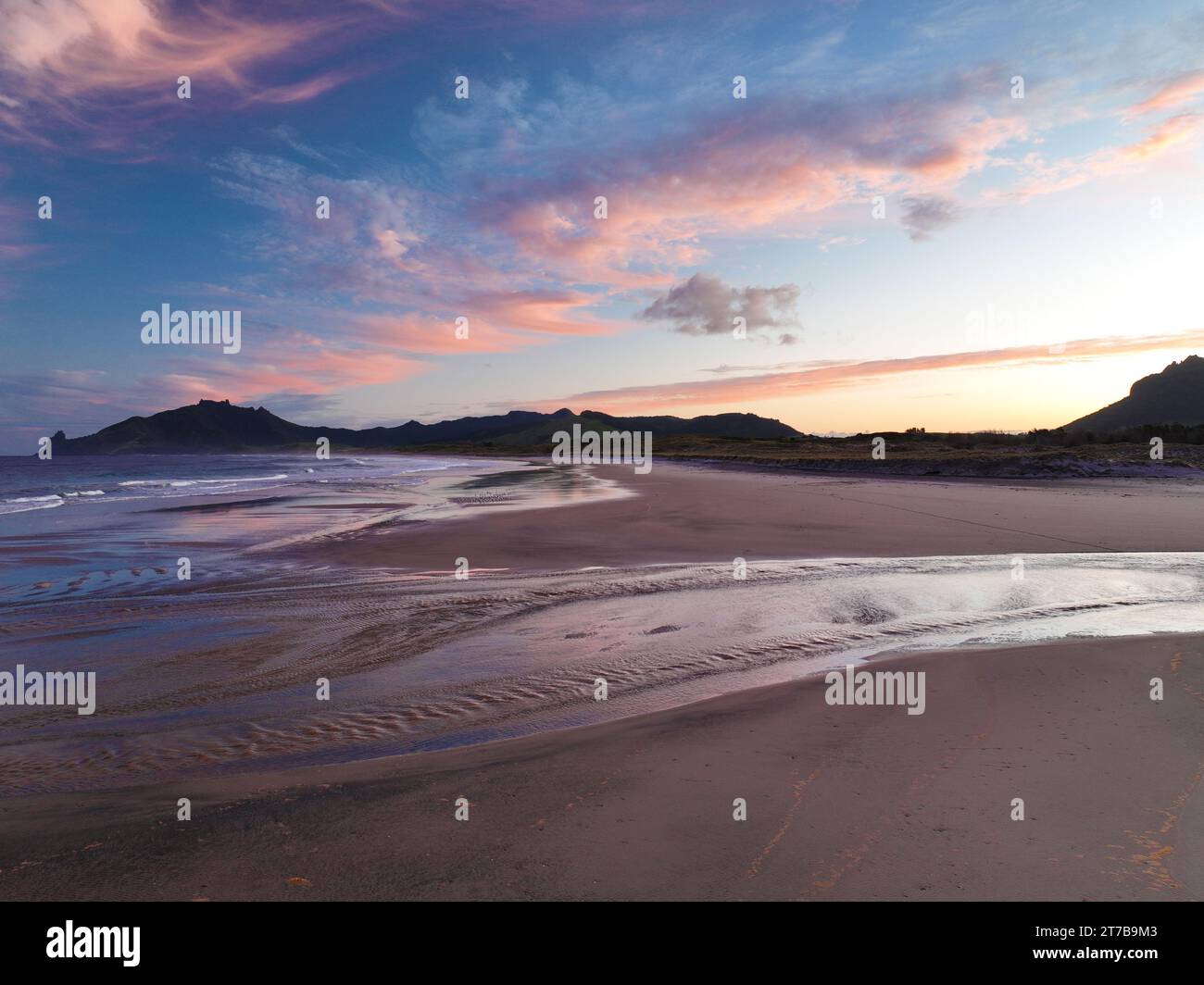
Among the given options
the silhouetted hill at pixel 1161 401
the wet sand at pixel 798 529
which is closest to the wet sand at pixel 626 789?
the wet sand at pixel 798 529

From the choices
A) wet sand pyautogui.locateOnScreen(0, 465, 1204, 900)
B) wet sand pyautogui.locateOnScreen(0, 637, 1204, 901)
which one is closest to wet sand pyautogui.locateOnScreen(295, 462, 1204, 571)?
wet sand pyautogui.locateOnScreen(0, 465, 1204, 900)

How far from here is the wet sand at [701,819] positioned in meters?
3.36

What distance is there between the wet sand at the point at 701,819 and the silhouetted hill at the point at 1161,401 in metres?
144

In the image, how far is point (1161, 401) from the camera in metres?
131

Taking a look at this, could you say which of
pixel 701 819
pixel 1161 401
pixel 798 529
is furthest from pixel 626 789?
pixel 1161 401

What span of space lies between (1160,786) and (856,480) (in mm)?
35755

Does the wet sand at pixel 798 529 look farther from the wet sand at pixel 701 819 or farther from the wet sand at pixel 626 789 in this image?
the wet sand at pixel 701 819

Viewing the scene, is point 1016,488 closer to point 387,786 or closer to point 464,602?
point 464,602

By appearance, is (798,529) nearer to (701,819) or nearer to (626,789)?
(626,789)

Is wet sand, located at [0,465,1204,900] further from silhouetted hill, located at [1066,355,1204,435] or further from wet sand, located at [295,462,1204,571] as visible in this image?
silhouetted hill, located at [1066,355,1204,435]

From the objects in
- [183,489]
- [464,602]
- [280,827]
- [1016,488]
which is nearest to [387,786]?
[280,827]

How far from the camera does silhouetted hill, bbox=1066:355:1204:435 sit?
125m

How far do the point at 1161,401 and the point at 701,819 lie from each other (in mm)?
168721
